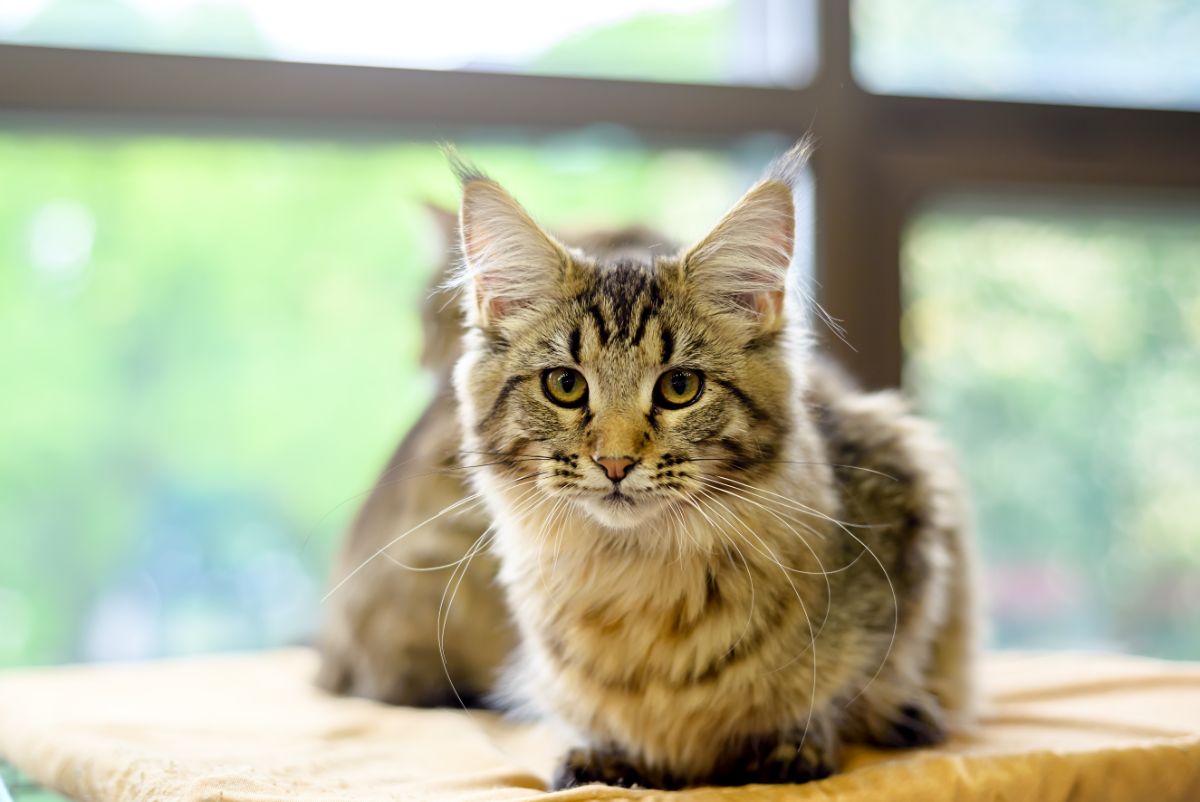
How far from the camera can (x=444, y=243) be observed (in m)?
2.17

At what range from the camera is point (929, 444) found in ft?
5.98

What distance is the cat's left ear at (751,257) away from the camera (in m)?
1.42

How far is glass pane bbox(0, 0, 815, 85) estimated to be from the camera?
247 cm

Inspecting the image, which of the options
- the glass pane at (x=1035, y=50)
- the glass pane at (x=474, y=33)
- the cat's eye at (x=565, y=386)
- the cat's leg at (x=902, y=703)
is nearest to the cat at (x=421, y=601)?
the cat's eye at (x=565, y=386)

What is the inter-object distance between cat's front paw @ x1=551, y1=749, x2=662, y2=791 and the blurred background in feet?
3.00

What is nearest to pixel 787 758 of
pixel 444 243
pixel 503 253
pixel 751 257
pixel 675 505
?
pixel 675 505

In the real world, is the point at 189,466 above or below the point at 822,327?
below

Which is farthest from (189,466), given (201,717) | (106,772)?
(106,772)

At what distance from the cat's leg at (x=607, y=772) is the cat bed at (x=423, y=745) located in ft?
0.16

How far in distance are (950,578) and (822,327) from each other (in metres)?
1.02

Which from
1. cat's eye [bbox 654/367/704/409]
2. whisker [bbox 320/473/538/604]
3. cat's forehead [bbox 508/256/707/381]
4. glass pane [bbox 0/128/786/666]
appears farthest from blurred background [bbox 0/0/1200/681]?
cat's eye [bbox 654/367/704/409]

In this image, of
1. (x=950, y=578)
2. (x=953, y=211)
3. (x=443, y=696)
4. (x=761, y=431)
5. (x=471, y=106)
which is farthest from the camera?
(x=953, y=211)

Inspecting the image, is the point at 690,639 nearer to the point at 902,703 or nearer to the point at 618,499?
the point at 618,499

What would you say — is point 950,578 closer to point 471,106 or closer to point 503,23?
point 471,106
